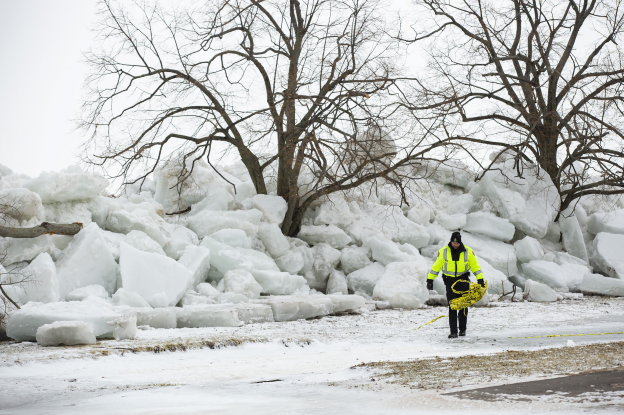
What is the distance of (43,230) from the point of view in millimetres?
8633

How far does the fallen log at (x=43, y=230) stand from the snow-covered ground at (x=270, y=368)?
8.64 ft

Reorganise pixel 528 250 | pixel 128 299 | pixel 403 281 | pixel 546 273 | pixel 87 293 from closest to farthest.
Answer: pixel 128 299 → pixel 87 293 → pixel 403 281 → pixel 546 273 → pixel 528 250

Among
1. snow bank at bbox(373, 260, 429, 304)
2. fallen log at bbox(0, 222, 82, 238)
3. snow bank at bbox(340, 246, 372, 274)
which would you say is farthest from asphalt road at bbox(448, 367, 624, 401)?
snow bank at bbox(340, 246, 372, 274)

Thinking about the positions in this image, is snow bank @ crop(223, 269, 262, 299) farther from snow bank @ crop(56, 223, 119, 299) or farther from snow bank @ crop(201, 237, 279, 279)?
snow bank @ crop(56, 223, 119, 299)

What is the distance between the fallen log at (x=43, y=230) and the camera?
813 centimetres

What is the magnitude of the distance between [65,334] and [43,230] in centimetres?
336

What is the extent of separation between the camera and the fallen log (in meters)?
8.13

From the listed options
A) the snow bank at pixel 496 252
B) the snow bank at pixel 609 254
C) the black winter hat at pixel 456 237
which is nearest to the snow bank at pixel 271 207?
the snow bank at pixel 496 252

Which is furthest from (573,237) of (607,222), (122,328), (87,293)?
(122,328)

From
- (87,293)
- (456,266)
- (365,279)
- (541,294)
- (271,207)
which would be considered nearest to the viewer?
(456,266)

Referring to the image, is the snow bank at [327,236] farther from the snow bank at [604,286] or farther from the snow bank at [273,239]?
the snow bank at [604,286]

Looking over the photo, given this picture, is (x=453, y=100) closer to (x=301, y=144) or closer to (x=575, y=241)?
(x=301, y=144)

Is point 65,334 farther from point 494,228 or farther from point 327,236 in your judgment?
point 494,228

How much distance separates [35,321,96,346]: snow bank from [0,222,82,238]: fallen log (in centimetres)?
281
